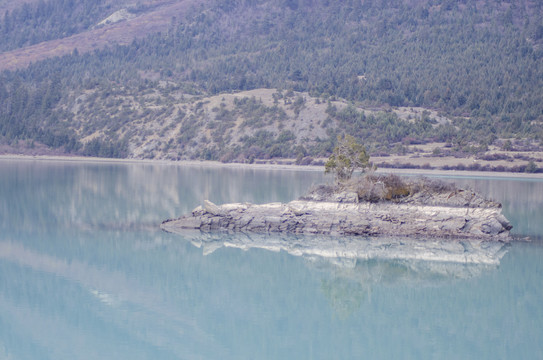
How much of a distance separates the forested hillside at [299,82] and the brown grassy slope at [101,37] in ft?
18.5

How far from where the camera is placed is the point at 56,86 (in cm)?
9731

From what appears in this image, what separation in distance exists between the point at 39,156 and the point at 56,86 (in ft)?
66.4

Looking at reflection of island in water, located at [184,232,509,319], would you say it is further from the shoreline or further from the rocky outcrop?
the shoreline

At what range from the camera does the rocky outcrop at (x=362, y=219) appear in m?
23.1

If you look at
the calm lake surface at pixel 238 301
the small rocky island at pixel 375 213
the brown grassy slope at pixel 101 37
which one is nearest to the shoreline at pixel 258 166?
the small rocky island at pixel 375 213

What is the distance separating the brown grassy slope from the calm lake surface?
12516 centimetres

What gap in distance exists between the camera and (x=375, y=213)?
2383 centimetres

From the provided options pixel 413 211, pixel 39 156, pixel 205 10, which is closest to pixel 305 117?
pixel 39 156

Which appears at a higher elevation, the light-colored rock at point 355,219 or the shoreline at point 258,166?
the light-colored rock at point 355,219

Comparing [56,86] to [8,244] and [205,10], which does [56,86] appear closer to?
[205,10]

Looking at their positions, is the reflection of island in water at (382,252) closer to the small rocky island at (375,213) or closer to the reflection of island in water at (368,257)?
the reflection of island in water at (368,257)

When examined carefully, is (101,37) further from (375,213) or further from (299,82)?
(375,213)

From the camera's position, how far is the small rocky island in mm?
23141

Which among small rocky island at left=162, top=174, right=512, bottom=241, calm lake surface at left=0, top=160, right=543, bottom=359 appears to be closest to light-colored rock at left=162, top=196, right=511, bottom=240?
small rocky island at left=162, top=174, right=512, bottom=241
